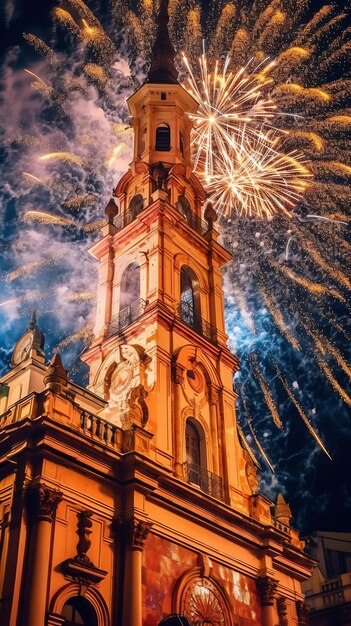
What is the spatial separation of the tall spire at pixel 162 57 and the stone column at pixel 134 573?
2858cm

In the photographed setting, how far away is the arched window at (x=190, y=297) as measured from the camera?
35.0 m

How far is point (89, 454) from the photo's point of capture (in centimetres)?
2439

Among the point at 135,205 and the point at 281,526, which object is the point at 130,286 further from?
the point at 281,526

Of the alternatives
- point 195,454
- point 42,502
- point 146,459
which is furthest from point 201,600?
point 42,502

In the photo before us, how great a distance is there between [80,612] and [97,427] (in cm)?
607

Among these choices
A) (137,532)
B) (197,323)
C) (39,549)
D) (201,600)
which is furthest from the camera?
(197,323)

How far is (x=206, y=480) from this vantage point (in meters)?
29.9

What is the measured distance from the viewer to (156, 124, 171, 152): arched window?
42.0 metres

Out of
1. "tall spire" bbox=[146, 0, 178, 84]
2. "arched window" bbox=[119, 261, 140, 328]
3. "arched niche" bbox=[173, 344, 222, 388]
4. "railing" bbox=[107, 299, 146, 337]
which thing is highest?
"tall spire" bbox=[146, 0, 178, 84]

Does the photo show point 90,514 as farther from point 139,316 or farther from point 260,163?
point 260,163

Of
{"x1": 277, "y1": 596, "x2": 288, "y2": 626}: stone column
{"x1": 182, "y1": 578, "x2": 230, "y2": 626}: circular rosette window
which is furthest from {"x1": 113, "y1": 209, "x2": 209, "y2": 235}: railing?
{"x1": 182, "y1": 578, "x2": 230, "y2": 626}: circular rosette window

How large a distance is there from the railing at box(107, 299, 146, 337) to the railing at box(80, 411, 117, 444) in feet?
25.4

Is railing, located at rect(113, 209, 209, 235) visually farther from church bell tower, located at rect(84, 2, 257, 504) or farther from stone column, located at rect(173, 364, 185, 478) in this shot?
stone column, located at rect(173, 364, 185, 478)

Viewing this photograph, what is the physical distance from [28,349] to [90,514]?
874 cm
